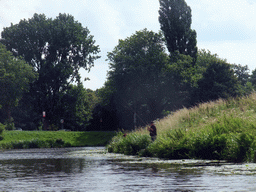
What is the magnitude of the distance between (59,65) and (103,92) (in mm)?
8557

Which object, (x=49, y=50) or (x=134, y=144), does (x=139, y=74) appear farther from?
(x=134, y=144)

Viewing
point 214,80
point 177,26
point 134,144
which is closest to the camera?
point 134,144

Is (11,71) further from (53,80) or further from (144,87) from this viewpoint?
(144,87)

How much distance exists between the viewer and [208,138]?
715 inches

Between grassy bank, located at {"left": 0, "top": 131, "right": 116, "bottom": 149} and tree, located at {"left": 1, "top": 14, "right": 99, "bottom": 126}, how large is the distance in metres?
3.58

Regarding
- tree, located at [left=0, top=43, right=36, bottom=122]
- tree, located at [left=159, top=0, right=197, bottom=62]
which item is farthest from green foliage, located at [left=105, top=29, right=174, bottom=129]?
tree, located at [left=0, top=43, right=36, bottom=122]

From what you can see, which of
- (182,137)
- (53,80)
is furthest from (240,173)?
(53,80)

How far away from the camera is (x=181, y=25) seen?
218 feet

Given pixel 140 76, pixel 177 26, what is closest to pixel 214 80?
pixel 177 26

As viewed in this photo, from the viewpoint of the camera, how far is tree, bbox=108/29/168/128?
66688 mm

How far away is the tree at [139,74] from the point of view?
219ft

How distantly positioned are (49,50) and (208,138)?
177 ft

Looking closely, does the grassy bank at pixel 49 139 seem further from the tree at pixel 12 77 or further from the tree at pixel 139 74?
the tree at pixel 139 74

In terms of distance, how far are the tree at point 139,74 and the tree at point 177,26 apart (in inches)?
Result: 111
